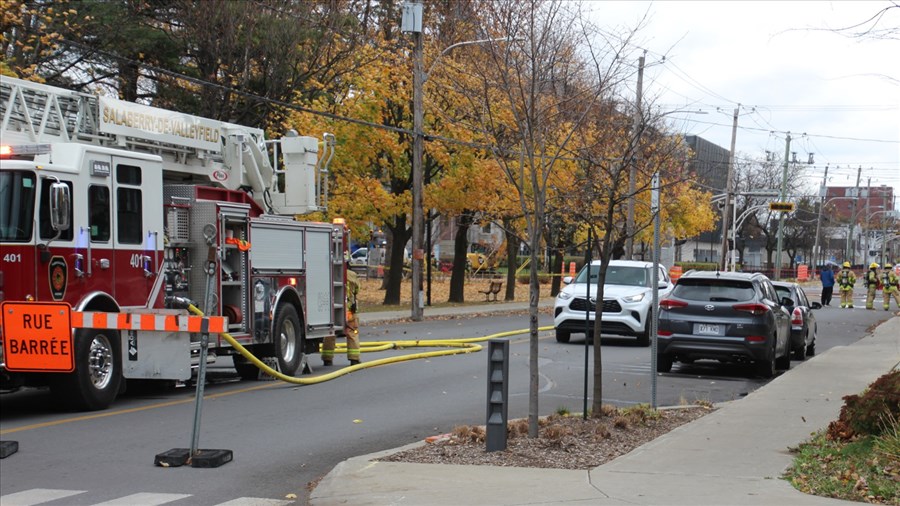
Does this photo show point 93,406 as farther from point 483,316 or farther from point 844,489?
point 483,316

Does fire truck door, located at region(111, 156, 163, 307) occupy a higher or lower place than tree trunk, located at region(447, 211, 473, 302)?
higher

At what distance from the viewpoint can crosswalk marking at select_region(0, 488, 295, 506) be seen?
788cm

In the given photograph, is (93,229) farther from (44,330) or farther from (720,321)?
(720,321)

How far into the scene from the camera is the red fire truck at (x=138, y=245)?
Answer: 11.8m

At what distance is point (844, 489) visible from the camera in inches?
301

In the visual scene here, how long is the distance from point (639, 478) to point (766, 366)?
965 centimetres

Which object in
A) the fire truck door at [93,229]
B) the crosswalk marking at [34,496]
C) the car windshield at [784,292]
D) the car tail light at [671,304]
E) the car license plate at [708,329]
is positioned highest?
the fire truck door at [93,229]

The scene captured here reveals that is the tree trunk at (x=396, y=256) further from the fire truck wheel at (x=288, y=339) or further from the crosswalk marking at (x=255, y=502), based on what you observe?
the crosswalk marking at (x=255, y=502)

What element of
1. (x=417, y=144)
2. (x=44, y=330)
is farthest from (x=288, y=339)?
(x=417, y=144)

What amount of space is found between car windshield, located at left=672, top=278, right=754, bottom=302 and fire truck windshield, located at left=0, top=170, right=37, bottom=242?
1020 centimetres

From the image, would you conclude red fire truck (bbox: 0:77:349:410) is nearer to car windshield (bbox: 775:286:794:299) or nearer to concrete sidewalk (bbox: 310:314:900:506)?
concrete sidewalk (bbox: 310:314:900:506)

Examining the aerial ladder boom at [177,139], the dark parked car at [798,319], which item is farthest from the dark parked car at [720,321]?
the aerial ladder boom at [177,139]

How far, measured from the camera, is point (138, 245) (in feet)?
43.7

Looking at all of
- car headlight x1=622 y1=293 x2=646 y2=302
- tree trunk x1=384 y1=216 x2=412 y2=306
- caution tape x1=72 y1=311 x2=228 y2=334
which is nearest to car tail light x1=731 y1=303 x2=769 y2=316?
car headlight x1=622 y1=293 x2=646 y2=302
